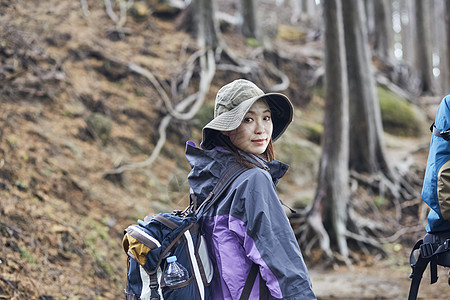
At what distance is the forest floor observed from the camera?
16.2ft

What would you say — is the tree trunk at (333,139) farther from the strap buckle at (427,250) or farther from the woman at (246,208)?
the woman at (246,208)

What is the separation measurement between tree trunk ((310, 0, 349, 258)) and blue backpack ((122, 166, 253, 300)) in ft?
20.2

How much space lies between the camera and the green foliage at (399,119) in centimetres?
1421

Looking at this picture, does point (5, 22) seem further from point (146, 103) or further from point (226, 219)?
point (226, 219)

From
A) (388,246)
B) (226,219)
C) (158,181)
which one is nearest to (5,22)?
(158,181)

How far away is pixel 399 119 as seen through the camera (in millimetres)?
14242

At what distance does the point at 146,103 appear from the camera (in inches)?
371

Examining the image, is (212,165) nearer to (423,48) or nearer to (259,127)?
(259,127)

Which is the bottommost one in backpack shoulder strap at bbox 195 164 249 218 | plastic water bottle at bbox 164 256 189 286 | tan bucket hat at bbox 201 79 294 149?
plastic water bottle at bbox 164 256 189 286

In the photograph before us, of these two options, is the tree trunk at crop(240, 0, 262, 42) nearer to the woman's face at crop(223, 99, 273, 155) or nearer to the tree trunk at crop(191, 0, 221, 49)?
the tree trunk at crop(191, 0, 221, 49)

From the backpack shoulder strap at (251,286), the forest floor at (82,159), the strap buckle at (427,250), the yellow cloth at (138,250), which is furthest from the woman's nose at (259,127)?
the forest floor at (82,159)

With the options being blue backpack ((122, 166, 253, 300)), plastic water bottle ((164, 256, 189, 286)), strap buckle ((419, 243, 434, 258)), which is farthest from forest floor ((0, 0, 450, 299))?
strap buckle ((419, 243, 434, 258))

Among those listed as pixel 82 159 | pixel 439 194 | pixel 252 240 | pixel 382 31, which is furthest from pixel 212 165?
pixel 382 31

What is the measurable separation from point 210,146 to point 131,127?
645cm
